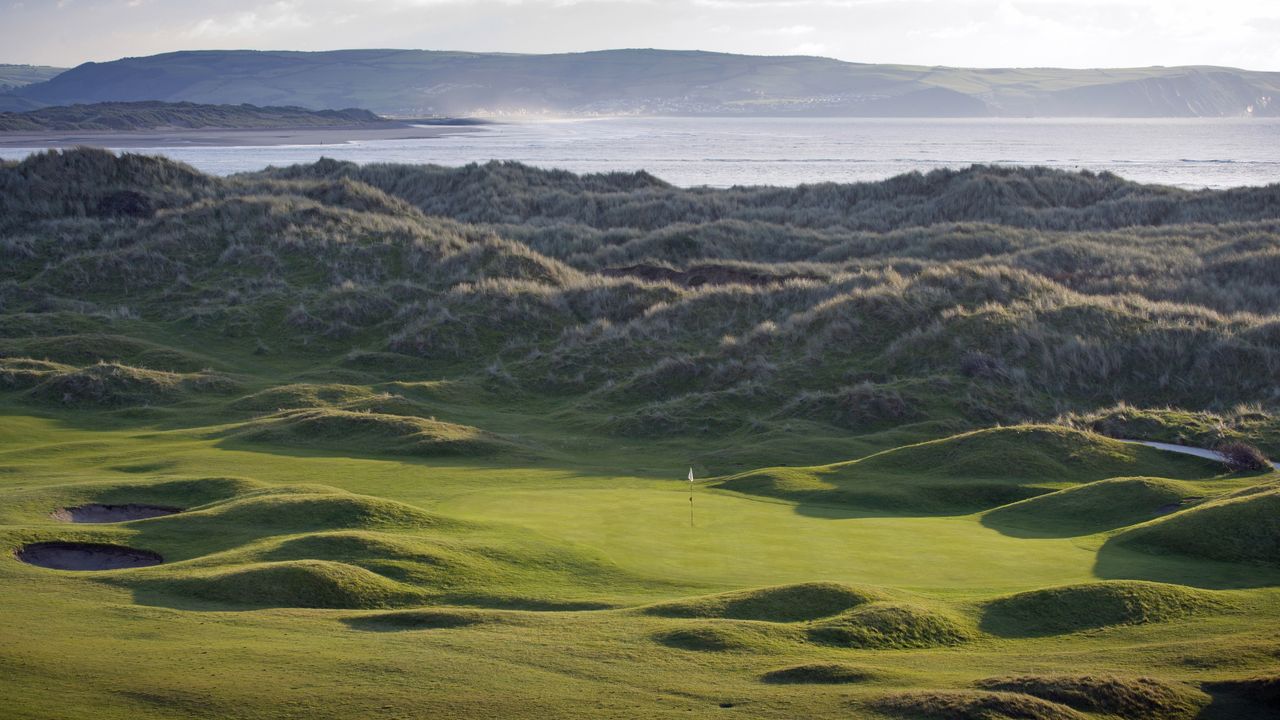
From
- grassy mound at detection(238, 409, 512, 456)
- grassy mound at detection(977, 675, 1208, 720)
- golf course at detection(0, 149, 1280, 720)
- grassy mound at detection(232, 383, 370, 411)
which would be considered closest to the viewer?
grassy mound at detection(977, 675, 1208, 720)

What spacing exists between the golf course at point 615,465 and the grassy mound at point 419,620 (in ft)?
0.24

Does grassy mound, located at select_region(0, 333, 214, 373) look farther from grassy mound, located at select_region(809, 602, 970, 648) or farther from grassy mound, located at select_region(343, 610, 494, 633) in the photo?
grassy mound, located at select_region(809, 602, 970, 648)

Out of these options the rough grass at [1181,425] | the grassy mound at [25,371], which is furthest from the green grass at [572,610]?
the grassy mound at [25,371]

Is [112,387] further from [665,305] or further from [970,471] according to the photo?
[970,471]

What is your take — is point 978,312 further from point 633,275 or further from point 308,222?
point 308,222

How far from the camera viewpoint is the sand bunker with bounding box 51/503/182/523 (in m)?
19.6

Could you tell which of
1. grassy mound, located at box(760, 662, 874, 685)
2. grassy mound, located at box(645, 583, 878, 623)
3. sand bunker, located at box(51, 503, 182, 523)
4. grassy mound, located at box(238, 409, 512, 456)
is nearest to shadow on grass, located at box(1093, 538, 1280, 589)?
grassy mound, located at box(645, 583, 878, 623)

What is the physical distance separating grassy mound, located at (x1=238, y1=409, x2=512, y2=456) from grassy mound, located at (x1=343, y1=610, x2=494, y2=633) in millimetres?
15135

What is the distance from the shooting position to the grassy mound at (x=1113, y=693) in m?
10.5

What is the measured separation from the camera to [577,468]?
27.8 meters

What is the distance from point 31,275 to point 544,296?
78.1ft

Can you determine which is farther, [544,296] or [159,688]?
[544,296]

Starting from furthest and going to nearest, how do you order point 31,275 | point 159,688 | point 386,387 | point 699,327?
point 31,275 → point 699,327 → point 386,387 → point 159,688

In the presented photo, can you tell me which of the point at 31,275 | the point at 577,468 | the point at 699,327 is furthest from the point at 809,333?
the point at 31,275
